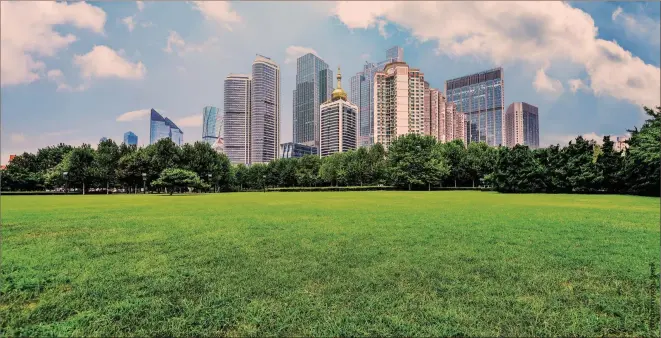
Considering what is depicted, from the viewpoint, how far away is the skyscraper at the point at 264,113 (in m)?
173

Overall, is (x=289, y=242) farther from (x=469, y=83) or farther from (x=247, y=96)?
(x=469, y=83)

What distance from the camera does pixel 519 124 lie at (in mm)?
178125

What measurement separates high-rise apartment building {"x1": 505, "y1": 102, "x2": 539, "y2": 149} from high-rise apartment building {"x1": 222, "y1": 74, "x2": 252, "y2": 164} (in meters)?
138

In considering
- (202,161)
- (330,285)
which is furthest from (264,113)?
(330,285)

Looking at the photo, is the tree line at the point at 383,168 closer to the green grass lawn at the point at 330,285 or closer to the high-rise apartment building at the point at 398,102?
the green grass lawn at the point at 330,285

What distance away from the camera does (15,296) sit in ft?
13.1

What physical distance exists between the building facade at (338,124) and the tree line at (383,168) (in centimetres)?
7616

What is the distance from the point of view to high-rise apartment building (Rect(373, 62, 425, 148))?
121562 millimetres

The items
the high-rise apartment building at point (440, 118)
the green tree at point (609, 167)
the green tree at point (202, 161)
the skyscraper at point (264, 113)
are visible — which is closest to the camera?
the green tree at point (609, 167)

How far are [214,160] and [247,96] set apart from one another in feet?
405

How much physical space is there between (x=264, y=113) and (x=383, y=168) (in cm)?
12660

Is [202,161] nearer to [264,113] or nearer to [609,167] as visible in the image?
[609,167]

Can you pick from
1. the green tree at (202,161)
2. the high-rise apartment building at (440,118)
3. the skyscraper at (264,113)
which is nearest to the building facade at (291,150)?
the skyscraper at (264,113)

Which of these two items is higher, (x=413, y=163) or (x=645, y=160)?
(x=413, y=163)
